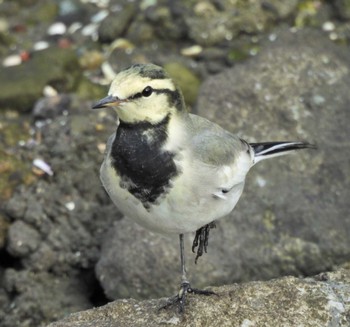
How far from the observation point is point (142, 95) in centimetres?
333

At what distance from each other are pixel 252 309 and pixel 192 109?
104 inches

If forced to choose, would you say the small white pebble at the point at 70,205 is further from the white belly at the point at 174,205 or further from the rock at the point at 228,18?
the white belly at the point at 174,205

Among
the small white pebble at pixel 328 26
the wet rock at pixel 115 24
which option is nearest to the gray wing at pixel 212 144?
the small white pebble at pixel 328 26

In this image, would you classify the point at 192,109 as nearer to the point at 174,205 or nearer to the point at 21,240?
the point at 21,240

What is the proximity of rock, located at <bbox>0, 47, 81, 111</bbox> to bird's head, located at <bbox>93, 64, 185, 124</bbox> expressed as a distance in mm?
3673

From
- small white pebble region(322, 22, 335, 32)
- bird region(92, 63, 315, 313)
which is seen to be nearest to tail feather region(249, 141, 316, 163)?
bird region(92, 63, 315, 313)

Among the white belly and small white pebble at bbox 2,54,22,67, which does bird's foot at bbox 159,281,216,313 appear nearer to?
the white belly

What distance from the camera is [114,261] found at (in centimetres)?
546

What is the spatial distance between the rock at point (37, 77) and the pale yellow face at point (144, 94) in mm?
3682

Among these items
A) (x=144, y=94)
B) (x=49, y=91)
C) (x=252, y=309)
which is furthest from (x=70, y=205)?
(x=144, y=94)

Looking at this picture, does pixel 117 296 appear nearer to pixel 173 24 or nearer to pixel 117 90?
pixel 117 90

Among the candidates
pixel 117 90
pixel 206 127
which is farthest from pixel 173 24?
pixel 117 90

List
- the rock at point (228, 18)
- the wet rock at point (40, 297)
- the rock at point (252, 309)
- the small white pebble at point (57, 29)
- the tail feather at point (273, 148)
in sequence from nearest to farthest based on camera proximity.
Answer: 1. the rock at point (252, 309)
2. the tail feather at point (273, 148)
3. the wet rock at point (40, 297)
4. the rock at point (228, 18)
5. the small white pebble at point (57, 29)

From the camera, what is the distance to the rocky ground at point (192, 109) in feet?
17.7
